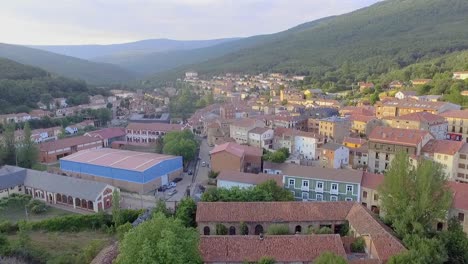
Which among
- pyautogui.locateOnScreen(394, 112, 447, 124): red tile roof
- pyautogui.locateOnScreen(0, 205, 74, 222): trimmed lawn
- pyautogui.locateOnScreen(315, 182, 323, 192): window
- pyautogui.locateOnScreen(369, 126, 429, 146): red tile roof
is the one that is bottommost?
pyautogui.locateOnScreen(0, 205, 74, 222): trimmed lawn

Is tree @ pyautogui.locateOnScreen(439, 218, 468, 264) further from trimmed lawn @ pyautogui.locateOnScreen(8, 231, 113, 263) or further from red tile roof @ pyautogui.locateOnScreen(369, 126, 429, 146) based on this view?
trimmed lawn @ pyautogui.locateOnScreen(8, 231, 113, 263)

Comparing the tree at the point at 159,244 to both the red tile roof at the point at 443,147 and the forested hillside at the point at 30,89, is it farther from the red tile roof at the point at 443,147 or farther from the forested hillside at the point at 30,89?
the forested hillside at the point at 30,89

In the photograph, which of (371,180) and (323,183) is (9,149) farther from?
(371,180)

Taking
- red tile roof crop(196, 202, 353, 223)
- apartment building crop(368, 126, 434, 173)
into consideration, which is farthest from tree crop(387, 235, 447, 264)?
apartment building crop(368, 126, 434, 173)

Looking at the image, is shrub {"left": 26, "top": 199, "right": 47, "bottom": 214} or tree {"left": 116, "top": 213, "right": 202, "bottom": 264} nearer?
tree {"left": 116, "top": 213, "right": 202, "bottom": 264}

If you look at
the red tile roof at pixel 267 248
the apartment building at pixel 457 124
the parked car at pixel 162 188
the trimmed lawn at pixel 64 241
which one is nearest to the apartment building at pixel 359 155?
the apartment building at pixel 457 124

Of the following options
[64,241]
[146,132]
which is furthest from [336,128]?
[64,241]
